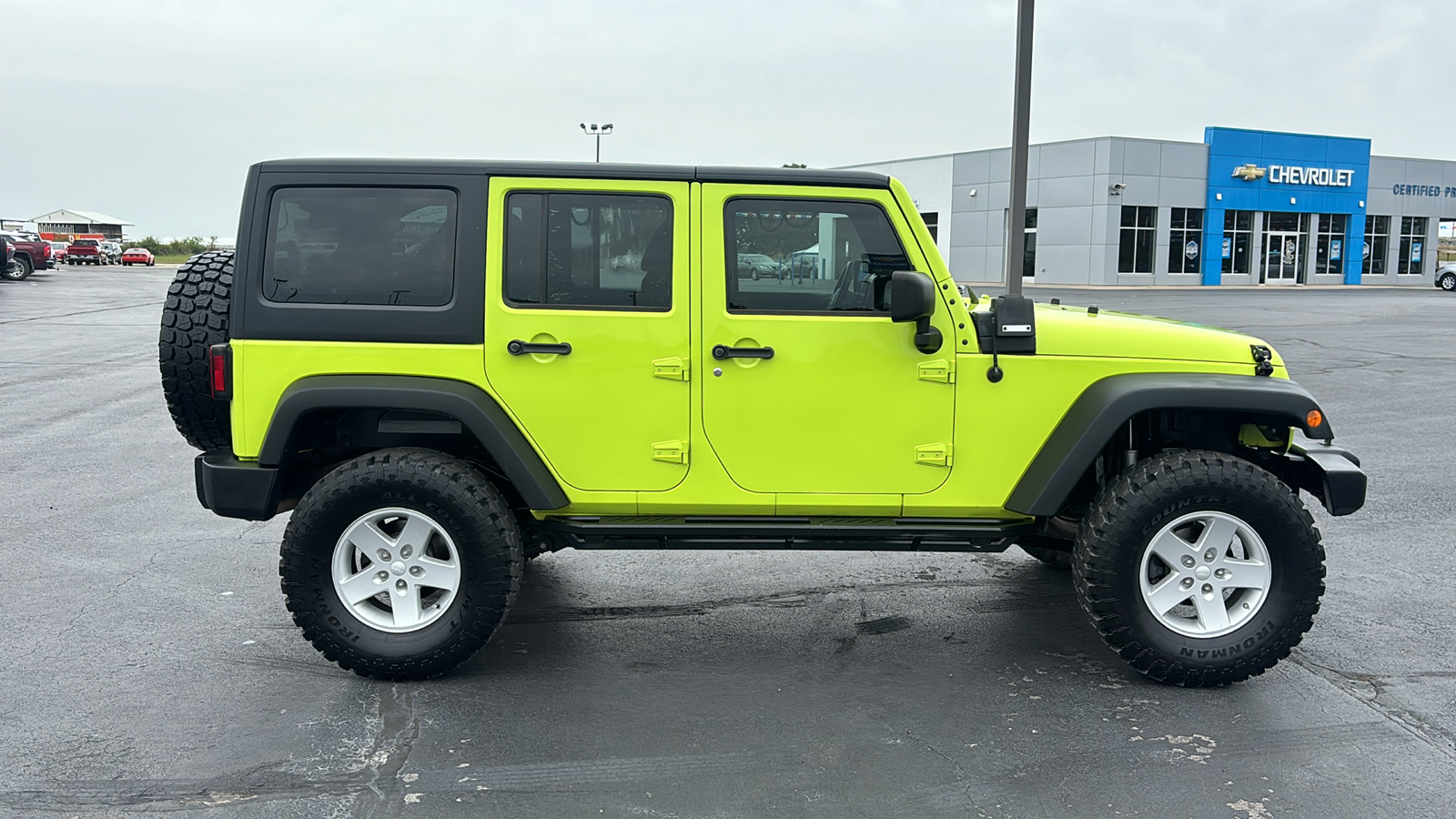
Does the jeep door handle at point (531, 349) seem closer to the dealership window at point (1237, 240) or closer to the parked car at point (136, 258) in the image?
the dealership window at point (1237, 240)

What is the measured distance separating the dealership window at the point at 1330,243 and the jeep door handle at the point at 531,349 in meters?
57.7

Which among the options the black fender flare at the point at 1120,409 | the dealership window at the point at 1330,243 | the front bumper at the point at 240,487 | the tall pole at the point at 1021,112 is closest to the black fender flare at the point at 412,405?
the front bumper at the point at 240,487

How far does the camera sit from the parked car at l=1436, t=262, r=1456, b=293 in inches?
1890

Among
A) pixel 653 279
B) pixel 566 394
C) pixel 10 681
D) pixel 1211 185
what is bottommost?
pixel 10 681

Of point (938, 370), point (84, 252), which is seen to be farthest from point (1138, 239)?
point (84, 252)

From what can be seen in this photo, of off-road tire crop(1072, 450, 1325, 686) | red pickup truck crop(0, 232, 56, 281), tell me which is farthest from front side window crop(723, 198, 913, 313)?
red pickup truck crop(0, 232, 56, 281)

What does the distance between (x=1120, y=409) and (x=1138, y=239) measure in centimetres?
4925

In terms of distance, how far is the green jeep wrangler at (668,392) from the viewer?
453 cm

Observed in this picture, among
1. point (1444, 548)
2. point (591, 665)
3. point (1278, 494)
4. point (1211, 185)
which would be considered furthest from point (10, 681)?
point (1211, 185)

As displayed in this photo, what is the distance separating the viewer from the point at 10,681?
14.9 ft

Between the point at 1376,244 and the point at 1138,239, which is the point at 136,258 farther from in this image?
the point at 1376,244

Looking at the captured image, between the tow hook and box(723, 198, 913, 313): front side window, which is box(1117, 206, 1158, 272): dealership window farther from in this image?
box(723, 198, 913, 313): front side window

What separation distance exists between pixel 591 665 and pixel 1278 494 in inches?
110

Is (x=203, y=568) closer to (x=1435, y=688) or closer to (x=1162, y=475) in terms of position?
(x=1162, y=475)
